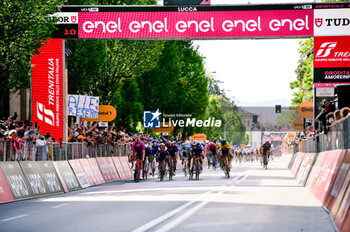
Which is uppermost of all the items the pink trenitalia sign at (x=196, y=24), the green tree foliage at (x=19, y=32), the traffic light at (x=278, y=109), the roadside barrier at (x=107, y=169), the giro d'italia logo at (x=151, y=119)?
the pink trenitalia sign at (x=196, y=24)

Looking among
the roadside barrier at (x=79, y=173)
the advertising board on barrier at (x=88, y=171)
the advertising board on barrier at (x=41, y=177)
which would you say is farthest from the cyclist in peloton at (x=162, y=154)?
the advertising board on barrier at (x=41, y=177)

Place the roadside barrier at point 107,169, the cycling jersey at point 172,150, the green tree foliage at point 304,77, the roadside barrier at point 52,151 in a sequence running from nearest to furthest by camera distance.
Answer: the roadside barrier at point 52,151, the roadside barrier at point 107,169, the cycling jersey at point 172,150, the green tree foliage at point 304,77

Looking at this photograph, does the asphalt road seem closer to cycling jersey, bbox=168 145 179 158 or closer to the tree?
the tree

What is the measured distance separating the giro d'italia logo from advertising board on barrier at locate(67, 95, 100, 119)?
1319 cm

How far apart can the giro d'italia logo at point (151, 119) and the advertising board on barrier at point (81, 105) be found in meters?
13.2

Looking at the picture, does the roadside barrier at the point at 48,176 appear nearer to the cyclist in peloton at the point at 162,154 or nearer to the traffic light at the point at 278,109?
the cyclist in peloton at the point at 162,154

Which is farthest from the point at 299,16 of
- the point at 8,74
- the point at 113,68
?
the point at 113,68

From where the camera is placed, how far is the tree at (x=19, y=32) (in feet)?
70.7

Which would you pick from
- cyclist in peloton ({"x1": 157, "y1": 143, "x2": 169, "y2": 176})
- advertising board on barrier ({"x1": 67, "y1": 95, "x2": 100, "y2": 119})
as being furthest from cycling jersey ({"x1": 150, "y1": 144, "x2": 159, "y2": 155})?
advertising board on barrier ({"x1": 67, "y1": 95, "x2": 100, "y2": 119})

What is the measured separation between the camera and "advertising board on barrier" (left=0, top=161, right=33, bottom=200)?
58.4 ft

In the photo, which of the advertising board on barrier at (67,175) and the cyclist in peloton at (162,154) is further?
the cyclist in peloton at (162,154)

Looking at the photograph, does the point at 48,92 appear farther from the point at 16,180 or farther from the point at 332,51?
the point at 332,51

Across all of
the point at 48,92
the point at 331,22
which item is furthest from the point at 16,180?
the point at 331,22

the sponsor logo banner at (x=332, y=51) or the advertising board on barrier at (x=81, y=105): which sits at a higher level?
the sponsor logo banner at (x=332, y=51)
